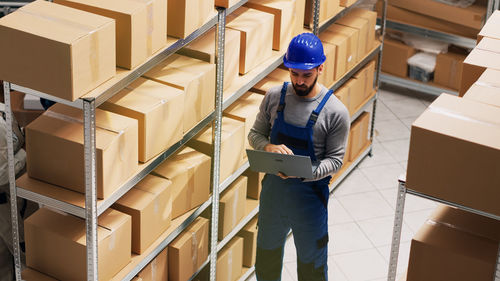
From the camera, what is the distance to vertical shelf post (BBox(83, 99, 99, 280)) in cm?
411

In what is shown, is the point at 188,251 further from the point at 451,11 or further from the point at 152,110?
the point at 451,11

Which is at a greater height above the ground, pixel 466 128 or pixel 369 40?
pixel 466 128

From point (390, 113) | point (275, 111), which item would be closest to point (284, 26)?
point (275, 111)

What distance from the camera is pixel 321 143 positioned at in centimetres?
517

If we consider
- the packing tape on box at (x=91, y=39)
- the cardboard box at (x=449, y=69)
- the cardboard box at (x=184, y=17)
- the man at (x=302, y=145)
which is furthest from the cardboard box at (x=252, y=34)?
the cardboard box at (x=449, y=69)

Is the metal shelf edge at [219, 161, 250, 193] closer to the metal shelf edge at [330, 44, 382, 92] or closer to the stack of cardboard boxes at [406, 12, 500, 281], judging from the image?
the metal shelf edge at [330, 44, 382, 92]

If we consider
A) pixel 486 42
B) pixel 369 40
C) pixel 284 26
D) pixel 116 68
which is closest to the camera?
pixel 116 68

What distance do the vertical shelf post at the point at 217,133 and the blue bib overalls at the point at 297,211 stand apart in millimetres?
344

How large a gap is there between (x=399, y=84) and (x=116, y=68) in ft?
17.9

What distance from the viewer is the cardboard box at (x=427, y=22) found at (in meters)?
8.81

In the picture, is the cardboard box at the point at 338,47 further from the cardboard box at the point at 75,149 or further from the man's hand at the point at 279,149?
the cardboard box at the point at 75,149

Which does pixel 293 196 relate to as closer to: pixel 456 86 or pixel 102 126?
pixel 102 126

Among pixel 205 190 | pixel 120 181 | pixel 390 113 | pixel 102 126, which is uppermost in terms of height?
pixel 102 126

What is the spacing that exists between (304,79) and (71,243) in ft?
5.61
